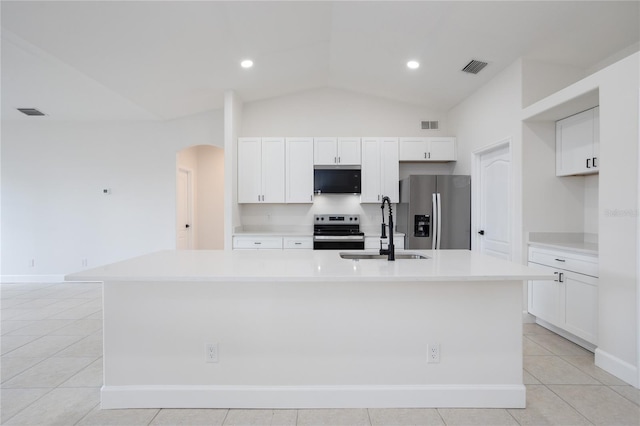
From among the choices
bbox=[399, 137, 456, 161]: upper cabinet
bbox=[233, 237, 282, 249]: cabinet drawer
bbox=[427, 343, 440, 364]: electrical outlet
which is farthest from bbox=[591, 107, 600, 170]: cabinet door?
bbox=[233, 237, 282, 249]: cabinet drawer

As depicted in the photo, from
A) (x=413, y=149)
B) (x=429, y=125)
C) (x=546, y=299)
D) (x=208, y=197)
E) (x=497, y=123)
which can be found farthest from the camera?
(x=208, y=197)

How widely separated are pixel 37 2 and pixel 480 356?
4.20 meters

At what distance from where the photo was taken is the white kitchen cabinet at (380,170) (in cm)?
498

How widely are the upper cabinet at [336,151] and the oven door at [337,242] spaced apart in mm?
1115

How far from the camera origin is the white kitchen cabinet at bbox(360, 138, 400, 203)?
4.98 metres

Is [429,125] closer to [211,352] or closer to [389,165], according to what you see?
[389,165]

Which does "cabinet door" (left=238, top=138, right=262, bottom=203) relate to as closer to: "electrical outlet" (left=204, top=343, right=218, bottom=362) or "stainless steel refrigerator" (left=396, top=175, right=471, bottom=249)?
"stainless steel refrigerator" (left=396, top=175, right=471, bottom=249)

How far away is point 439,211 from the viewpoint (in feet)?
14.7

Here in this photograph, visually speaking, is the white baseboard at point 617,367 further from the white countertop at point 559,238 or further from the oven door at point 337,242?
the oven door at point 337,242

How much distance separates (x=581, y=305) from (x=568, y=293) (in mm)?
163

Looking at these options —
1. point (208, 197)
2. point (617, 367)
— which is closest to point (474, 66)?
point (617, 367)

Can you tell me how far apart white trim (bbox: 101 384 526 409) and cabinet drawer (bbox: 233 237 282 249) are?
2716 mm

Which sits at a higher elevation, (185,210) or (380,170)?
(380,170)

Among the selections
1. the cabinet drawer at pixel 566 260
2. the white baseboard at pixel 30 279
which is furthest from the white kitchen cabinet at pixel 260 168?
the white baseboard at pixel 30 279
